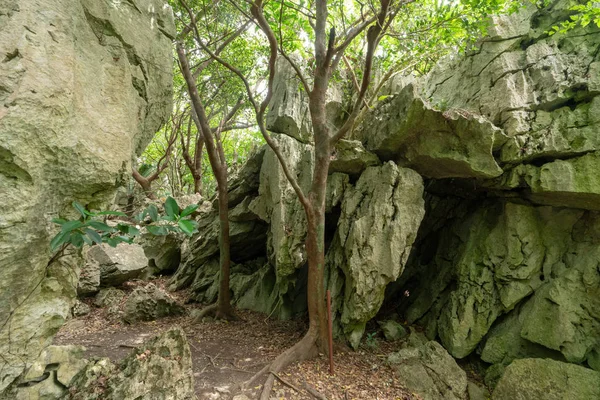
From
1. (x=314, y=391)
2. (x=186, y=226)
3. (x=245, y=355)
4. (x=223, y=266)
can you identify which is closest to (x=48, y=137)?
(x=186, y=226)

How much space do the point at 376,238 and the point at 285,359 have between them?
3.32 meters

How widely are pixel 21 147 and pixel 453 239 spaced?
10.1 meters

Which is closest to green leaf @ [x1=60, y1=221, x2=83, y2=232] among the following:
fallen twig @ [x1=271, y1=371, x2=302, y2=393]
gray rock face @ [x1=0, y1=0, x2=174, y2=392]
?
gray rock face @ [x1=0, y1=0, x2=174, y2=392]

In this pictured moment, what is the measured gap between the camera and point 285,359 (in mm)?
6387

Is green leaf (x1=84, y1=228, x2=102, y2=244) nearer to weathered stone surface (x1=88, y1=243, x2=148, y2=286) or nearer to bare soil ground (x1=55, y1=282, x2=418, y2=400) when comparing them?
bare soil ground (x1=55, y1=282, x2=418, y2=400)

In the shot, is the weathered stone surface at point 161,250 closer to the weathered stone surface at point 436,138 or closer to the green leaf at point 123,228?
the weathered stone surface at point 436,138

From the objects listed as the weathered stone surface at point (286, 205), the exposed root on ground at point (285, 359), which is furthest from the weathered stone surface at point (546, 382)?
the weathered stone surface at point (286, 205)

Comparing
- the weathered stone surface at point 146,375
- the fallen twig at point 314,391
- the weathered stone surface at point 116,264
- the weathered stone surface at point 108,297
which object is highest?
the weathered stone surface at point 116,264

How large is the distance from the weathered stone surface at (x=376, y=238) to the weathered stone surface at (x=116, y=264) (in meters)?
7.48

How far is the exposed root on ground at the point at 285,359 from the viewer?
18.7ft

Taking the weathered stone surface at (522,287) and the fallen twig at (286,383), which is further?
the weathered stone surface at (522,287)

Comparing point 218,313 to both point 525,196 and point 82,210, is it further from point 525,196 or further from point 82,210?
point 525,196

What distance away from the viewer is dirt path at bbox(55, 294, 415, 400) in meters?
5.93

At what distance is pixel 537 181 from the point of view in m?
7.00
